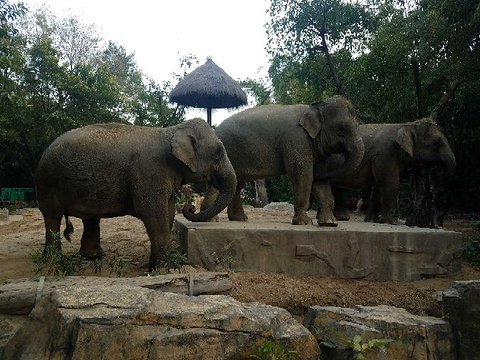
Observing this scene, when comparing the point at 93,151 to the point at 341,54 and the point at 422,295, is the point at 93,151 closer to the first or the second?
the point at 422,295

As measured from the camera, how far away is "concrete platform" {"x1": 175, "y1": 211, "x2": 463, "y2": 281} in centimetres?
575

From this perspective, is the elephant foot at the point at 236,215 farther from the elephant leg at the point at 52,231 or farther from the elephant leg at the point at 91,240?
the elephant leg at the point at 52,231

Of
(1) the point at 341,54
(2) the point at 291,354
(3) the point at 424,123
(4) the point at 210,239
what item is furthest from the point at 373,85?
(2) the point at 291,354

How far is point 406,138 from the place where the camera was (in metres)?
7.50

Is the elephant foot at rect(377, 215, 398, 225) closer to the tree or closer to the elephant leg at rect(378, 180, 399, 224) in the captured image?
the elephant leg at rect(378, 180, 399, 224)

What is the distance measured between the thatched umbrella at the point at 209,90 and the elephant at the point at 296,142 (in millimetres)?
10975

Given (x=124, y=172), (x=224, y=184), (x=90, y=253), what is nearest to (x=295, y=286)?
(x=224, y=184)

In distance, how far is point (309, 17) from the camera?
39.7 ft

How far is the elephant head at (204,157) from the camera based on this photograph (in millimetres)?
5387

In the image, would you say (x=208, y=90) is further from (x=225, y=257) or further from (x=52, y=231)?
(x=52, y=231)

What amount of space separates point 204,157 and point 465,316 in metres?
3.16

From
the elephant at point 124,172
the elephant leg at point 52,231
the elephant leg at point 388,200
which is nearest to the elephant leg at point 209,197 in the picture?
the elephant at point 124,172

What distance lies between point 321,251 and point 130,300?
3179 millimetres

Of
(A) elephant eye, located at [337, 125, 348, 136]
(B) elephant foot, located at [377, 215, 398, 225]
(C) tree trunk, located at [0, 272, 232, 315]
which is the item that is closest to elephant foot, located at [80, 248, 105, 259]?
(C) tree trunk, located at [0, 272, 232, 315]
